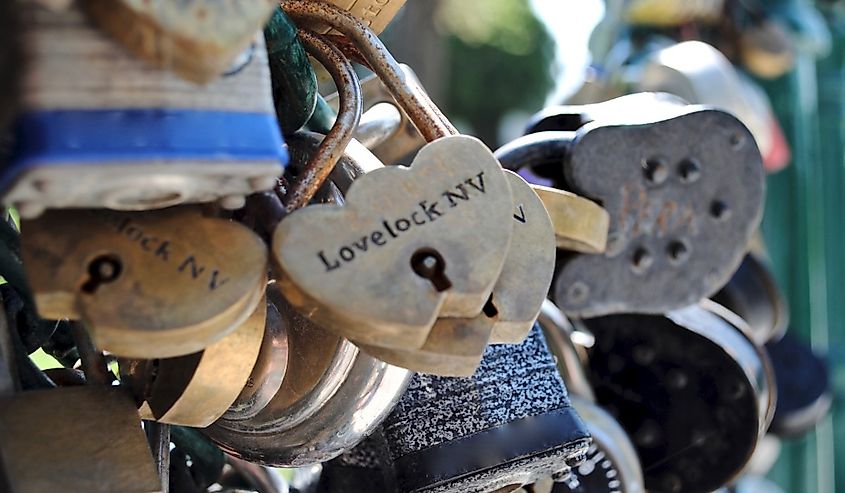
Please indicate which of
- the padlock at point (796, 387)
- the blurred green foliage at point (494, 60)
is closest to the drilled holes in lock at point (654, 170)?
the padlock at point (796, 387)

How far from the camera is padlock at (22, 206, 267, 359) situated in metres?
0.31

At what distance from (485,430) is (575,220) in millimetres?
88

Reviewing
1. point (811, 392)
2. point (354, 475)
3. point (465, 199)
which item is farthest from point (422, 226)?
point (811, 392)

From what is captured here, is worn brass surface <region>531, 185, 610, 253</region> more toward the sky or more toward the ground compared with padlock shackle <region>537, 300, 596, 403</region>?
more toward the sky

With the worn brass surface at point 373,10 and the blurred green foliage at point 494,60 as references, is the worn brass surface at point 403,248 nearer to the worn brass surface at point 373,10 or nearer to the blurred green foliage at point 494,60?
the worn brass surface at point 373,10

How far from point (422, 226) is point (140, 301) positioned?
79 mm

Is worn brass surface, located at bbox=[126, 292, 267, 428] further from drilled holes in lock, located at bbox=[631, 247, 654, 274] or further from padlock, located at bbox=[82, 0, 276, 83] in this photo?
drilled holes in lock, located at bbox=[631, 247, 654, 274]

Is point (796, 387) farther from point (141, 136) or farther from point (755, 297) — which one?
point (141, 136)

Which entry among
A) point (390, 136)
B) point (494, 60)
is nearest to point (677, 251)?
point (390, 136)

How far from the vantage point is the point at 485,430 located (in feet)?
1.50

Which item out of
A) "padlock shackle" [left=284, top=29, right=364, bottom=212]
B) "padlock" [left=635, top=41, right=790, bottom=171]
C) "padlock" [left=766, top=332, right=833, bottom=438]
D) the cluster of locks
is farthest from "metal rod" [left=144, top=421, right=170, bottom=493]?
"padlock" [left=766, top=332, right=833, bottom=438]

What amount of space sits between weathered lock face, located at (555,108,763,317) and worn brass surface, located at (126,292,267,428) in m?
0.20

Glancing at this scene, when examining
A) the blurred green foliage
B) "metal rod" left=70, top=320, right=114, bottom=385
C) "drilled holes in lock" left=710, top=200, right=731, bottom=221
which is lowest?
the blurred green foliage

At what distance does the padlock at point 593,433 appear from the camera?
583mm
